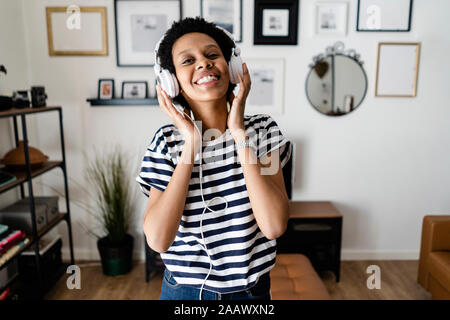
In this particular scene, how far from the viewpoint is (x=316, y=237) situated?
236cm

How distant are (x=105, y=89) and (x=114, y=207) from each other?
2.73 ft

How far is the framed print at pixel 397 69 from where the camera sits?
96.4 inches

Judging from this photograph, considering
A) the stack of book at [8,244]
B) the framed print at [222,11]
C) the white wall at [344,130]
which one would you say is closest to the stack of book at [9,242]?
the stack of book at [8,244]

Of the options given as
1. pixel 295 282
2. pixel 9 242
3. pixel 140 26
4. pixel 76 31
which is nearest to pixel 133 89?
pixel 140 26

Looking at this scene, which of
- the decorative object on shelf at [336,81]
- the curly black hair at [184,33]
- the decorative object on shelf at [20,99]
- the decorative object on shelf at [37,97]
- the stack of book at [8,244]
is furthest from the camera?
the decorative object on shelf at [336,81]

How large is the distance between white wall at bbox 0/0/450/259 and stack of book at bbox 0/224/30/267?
767 mm

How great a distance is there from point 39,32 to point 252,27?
148 cm

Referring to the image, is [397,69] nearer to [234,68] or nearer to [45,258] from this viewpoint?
[234,68]

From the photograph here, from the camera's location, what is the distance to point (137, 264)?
2.66 metres

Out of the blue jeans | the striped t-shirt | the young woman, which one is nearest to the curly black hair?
the young woman

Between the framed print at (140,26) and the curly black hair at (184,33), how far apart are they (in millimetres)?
1720

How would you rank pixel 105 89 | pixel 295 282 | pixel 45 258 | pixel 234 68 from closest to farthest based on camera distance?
pixel 234 68 → pixel 295 282 → pixel 45 258 → pixel 105 89

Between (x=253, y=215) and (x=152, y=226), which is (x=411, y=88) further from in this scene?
(x=152, y=226)

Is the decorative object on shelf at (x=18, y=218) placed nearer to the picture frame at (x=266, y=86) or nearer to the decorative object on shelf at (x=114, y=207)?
the decorative object on shelf at (x=114, y=207)
